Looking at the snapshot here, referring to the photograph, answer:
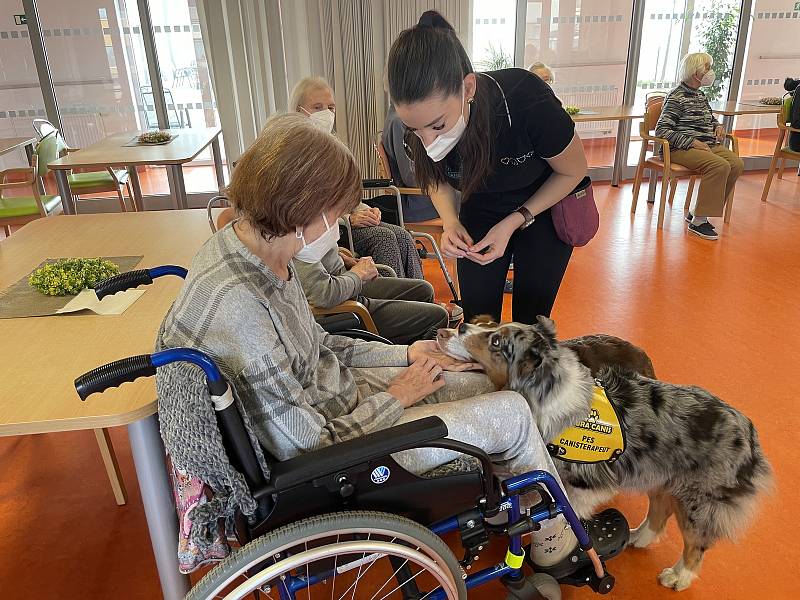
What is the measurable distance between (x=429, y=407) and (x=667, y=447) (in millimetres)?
624

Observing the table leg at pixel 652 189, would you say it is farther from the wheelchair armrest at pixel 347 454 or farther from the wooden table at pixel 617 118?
the wheelchair armrest at pixel 347 454

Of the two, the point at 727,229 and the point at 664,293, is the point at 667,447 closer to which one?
the point at 664,293

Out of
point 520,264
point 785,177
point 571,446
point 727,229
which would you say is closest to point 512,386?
point 571,446

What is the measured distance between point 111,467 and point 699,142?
4736 millimetres

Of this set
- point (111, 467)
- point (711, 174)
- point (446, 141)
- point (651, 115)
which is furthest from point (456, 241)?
point (651, 115)

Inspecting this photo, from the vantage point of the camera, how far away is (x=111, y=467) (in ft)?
6.67

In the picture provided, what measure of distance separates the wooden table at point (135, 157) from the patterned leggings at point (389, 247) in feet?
5.24

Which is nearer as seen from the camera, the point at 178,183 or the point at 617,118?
the point at 178,183

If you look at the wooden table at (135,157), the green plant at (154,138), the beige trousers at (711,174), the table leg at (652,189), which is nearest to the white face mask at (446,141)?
the wooden table at (135,157)

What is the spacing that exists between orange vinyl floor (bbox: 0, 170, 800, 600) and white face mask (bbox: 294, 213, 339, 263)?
713 mm

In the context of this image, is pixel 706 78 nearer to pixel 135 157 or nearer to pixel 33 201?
pixel 135 157

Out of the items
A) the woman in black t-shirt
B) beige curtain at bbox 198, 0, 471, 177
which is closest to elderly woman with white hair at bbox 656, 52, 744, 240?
beige curtain at bbox 198, 0, 471, 177

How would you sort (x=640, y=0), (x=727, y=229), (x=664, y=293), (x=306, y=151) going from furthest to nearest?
(x=640, y=0), (x=727, y=229), (x=664, y=293), (x=306, y=151)

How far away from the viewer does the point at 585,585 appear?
166 centimetres
